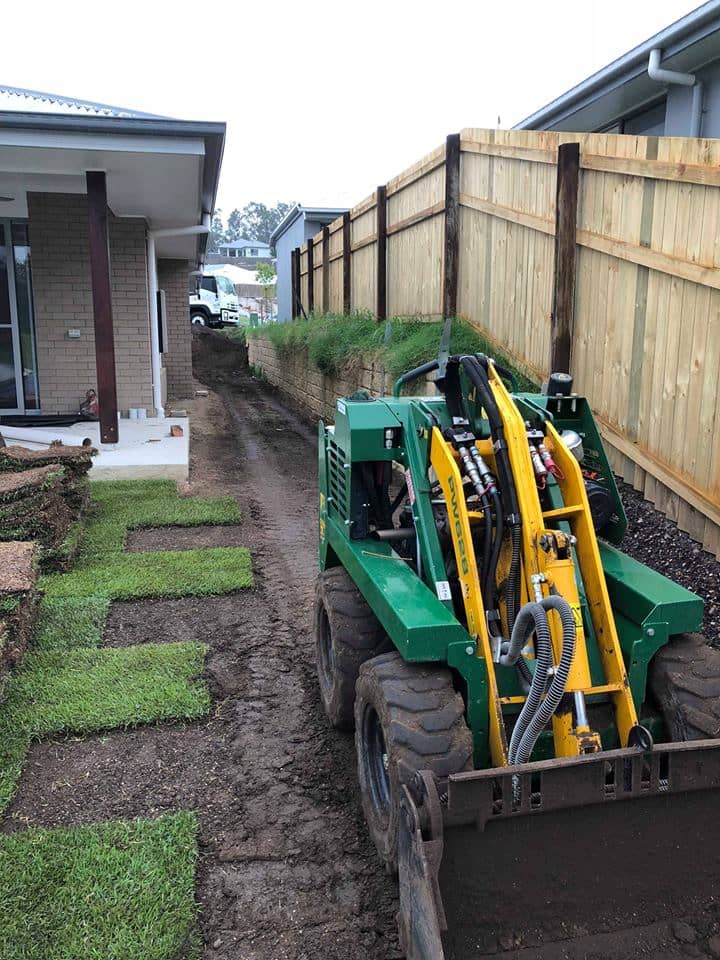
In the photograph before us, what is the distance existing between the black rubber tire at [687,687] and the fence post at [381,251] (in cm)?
977

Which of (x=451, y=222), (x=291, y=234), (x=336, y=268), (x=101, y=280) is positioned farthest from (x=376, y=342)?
(x=291, y=234)

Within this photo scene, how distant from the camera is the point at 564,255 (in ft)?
20.9

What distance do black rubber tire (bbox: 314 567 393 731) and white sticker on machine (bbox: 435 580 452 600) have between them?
2.22 ft

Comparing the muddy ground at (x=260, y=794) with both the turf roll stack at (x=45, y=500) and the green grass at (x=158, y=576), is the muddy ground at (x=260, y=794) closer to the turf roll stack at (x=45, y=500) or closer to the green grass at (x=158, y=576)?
the green grass at (x=158, y=576)

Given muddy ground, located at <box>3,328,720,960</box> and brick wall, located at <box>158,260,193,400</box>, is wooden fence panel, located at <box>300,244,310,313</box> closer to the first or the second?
brick wall, located at <box>158,260,193,400</box>

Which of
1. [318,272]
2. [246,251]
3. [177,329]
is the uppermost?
[246,251]

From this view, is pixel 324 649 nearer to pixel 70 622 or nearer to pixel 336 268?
pixel 70 622

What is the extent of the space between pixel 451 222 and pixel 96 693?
22.2 ft

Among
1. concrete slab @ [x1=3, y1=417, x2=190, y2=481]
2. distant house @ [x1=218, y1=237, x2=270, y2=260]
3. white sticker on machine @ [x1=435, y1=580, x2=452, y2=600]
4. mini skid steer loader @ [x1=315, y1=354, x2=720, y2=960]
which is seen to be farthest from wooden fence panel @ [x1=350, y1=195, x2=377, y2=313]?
distant house @ [x1=218, y1=237, x2=270, y2=260]

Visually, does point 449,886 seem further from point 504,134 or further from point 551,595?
point 504,134

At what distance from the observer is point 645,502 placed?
5.45m

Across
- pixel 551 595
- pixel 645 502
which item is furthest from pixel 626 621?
pixel 645 502

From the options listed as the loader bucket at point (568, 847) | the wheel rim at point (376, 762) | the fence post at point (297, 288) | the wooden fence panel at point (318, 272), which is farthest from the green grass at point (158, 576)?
the fence post at point (297, 288)

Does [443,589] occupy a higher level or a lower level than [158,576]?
higher
